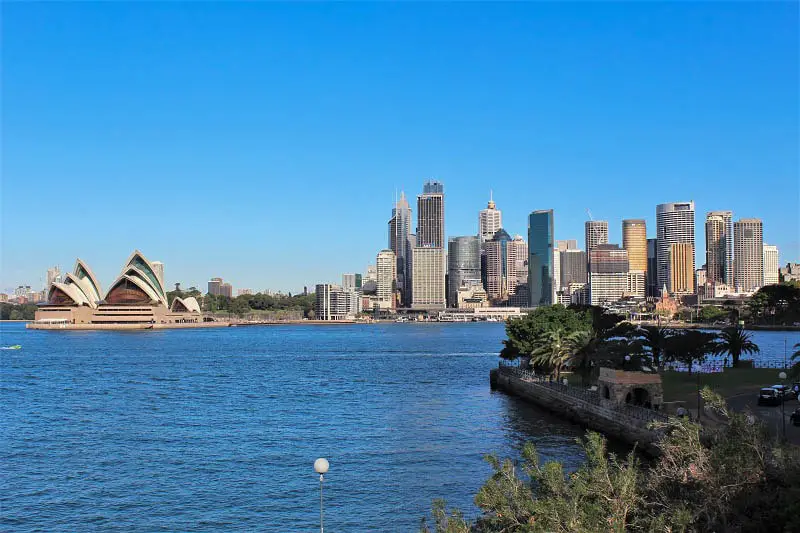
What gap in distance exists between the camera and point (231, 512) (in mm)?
22688

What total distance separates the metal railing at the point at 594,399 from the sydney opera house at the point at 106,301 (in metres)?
126

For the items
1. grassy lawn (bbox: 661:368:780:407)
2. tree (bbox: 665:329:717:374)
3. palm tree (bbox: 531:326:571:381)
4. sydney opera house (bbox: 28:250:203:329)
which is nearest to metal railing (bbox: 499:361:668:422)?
palm tree (bbox: 531:326:571:381)

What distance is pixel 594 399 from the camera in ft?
121

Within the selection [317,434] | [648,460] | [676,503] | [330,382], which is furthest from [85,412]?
[676,503]

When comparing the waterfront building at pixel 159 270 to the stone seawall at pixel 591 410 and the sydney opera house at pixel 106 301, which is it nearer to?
the sydney opera house at pixel 106 301

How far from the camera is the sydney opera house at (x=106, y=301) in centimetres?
16438

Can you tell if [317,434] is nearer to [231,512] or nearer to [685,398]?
[231,512]

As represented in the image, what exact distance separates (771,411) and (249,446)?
796 inches

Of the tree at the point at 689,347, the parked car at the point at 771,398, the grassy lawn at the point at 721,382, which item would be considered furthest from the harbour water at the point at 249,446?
the tree at the point at 689,347

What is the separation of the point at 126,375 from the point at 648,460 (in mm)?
47952

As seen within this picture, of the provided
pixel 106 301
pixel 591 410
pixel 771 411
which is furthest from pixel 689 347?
pixel 106 301

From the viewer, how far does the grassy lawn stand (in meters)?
38.6

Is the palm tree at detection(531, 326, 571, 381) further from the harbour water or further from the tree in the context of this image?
the tree

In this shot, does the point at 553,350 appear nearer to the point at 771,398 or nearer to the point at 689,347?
the point at 689,347
